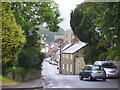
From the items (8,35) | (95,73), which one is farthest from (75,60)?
(8,35)

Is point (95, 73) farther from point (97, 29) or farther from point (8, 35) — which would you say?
point (97, 29)

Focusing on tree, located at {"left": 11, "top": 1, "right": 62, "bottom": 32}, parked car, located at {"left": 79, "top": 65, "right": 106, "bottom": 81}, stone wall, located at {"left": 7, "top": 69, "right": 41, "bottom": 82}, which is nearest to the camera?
parked car, located at {"left": 79, "top": 65, "right": 106, "bottom": 81}

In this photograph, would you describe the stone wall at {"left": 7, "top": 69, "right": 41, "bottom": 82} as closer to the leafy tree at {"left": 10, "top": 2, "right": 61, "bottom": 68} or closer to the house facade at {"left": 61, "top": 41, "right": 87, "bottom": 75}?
the leafy tree at {"left": 10, "top": 2, "right": 61, "bottom": 68}

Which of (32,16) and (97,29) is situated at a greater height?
(32,16)

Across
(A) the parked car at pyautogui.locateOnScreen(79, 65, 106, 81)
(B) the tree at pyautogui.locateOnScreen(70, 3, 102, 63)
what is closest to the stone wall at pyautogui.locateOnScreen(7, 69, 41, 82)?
(A) the parked car at pyautogui.locateOnScreen(79, 65, 106, 81)

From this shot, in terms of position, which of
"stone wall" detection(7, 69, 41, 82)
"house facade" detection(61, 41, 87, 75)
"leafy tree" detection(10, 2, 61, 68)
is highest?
"leafy tree" detection(10, 2, 61, 68)

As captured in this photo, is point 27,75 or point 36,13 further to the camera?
point 27,75

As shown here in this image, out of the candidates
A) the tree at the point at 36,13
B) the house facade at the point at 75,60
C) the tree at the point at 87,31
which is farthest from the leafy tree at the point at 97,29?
the house facade at the point at 75,60

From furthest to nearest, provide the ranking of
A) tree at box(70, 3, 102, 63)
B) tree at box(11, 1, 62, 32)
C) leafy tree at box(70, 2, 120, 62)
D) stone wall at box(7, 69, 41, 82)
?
tree at box(70, 3, 102, 63), stone wall at box(7, 69, 41, 82), tree at box(11, 1, 62, 32), leafy tree at box(70, 2, 120, 62)

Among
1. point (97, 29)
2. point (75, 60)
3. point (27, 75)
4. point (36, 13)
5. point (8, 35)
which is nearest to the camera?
point (8, 35)

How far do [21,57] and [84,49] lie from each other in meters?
25.4

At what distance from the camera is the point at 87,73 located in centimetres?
2334

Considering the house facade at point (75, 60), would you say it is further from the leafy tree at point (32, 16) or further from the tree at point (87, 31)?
the leafy tree at point (32, 16)

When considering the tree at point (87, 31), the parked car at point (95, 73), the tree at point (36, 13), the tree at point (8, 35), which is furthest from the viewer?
the tree at point (87, 31)
